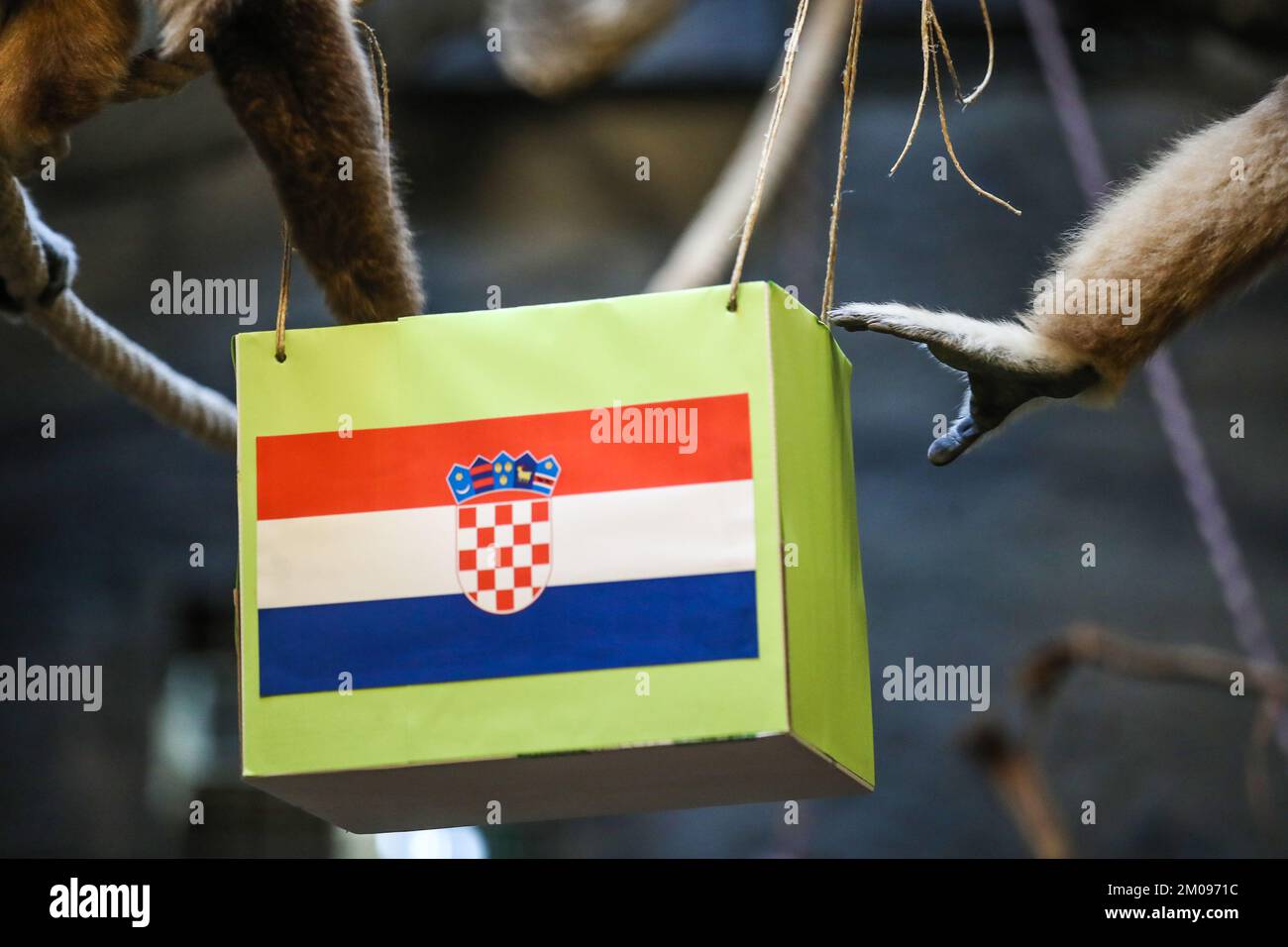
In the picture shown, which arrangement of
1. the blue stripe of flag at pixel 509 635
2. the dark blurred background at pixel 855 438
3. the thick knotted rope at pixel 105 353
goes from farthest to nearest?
the dark blurred background at pixel 855 438 → the thick knotted rope at pixel 105 353 → the blue stripe of flag at pixel 509 635

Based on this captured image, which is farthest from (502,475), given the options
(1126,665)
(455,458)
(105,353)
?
(1126,665)

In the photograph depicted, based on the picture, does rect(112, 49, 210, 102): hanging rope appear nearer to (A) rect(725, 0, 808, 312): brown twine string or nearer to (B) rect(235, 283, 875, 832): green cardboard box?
(B) rect(235, 283, 875, 832): green cardboard box

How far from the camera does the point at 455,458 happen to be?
1319mm

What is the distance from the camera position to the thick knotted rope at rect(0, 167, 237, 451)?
206 cm

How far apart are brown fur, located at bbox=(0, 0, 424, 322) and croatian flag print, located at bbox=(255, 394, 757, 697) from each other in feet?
1.15

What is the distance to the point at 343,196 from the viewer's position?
163 centimetres

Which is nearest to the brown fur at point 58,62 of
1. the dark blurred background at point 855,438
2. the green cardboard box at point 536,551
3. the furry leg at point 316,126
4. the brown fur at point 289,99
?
the brown fur at point 289,99

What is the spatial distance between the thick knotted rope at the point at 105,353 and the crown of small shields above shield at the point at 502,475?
3.29 ft

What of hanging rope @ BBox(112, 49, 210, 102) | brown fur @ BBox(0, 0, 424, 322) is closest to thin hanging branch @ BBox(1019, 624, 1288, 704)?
A: brown fur @ BBox(0, 0, 424, 322)

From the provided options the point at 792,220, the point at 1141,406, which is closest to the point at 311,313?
the point at 792,220

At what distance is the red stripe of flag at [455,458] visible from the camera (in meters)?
1.28

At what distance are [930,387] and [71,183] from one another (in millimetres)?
2886

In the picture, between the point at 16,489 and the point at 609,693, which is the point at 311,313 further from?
the point at 609,693

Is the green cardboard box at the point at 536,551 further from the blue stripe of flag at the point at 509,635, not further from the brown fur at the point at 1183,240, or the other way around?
the brown fur at the point at 1183,240
